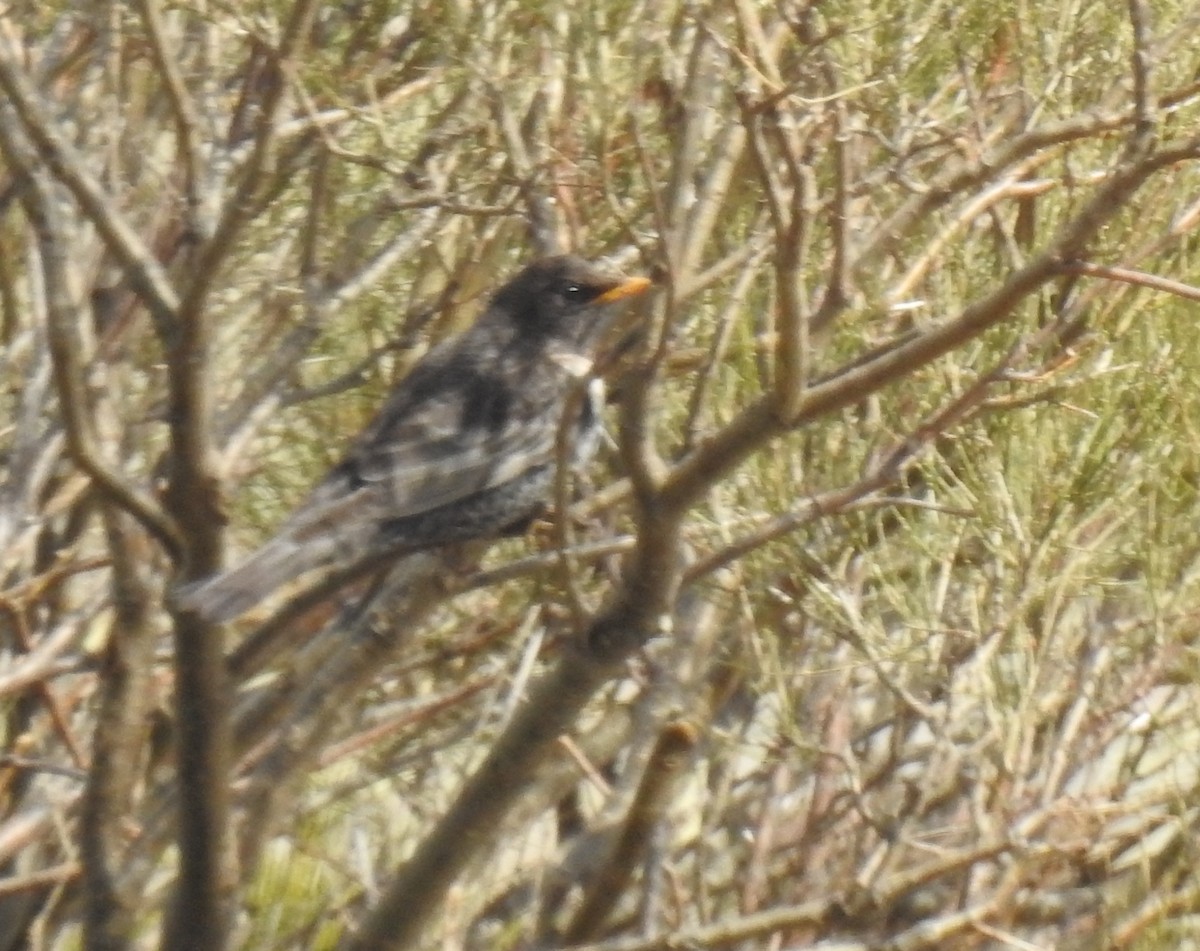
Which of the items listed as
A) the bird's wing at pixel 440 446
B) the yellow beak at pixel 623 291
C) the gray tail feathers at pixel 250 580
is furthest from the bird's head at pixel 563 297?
the gray tail feathers at pixel 250 580

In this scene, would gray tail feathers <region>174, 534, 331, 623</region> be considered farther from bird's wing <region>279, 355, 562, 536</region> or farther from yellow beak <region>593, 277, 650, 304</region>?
yellow beak <region>593, 277, 650, 304</region>

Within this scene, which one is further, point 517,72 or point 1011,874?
point 517,72

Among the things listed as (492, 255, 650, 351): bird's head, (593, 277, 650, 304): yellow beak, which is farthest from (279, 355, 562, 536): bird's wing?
(593, 277, 650, 304): yellow beak

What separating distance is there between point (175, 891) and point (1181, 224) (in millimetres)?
2320

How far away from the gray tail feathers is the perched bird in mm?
17

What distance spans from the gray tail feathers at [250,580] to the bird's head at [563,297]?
0.85 meters

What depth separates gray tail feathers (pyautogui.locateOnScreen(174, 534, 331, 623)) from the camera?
3.86 metres

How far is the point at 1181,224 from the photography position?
12.2 ft

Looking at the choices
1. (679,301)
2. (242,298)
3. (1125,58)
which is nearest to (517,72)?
(242,298)

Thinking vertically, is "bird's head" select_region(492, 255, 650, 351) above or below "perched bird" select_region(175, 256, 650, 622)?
above

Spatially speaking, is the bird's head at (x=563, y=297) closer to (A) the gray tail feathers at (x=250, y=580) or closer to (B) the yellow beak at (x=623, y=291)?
(B) the yellow beak at (x=623, y=291)

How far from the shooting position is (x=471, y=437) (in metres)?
5.41

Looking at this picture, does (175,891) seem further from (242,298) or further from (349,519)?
(242,298)

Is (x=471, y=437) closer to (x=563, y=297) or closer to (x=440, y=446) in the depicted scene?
(x=440, y=446)
